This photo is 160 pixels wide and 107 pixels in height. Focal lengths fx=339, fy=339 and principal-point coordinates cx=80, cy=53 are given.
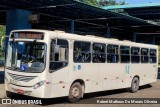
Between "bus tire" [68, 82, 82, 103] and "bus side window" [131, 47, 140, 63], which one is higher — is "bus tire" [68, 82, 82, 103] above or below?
below

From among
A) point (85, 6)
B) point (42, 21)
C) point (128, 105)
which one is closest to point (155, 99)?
point (128, 105)

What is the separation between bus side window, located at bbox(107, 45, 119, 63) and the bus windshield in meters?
4.34

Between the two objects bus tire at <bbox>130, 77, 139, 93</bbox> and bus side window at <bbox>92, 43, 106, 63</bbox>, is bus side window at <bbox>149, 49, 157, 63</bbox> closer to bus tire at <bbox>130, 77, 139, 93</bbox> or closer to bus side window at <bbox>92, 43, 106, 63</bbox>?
bus tire at <bbox>130, 77, 139, 93</bbox>

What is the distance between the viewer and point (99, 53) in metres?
15.0

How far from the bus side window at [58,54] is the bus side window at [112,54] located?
10.7ft

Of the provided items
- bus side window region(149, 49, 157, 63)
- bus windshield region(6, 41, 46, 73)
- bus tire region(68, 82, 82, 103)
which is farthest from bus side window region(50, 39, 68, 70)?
bus side window region(149, 49, 157, 63)

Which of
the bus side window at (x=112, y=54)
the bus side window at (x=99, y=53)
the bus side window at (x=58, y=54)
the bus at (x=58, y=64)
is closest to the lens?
the bus at (x=58, y=64)

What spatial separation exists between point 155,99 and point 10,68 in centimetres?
686

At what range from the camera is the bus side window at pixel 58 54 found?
40.4 feet

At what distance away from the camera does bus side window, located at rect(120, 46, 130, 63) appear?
16914mm

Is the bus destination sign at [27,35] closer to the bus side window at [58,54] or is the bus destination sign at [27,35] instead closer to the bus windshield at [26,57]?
the bus windshield at [26,57]

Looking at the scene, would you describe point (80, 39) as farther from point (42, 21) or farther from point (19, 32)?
point (42, 21)

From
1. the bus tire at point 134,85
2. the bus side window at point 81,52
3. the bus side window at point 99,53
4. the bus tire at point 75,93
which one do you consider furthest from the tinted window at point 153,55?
the bus tire at point 75,93

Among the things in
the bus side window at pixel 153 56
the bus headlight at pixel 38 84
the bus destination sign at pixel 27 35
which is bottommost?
the bus headlight at pixel 38 84
